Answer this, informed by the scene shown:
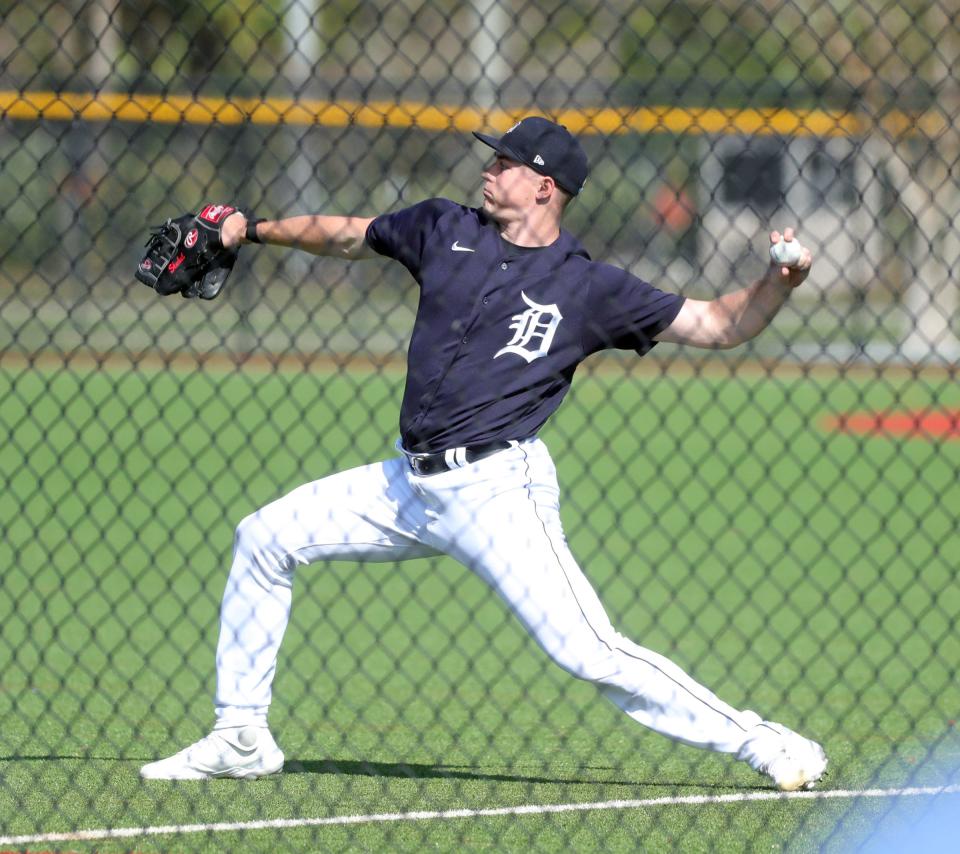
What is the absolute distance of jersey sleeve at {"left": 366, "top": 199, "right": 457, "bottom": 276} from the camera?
4.27 meters

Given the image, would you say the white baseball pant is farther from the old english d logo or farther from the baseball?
the baseball

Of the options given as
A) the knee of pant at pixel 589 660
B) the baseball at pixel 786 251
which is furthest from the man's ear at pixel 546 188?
the knee of pant at pixel 589 660

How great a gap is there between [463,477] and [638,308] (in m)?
0.67

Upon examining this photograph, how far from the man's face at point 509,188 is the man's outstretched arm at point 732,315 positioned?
523 millimetres

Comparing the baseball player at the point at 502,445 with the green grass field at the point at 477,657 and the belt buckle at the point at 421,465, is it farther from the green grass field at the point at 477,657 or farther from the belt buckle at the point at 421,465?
the green grass field at the point at 477,657

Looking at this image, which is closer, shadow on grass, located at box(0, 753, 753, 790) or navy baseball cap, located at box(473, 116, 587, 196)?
navy baseball cap, located at box(473, 116, 587, 196)

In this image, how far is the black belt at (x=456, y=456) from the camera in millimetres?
4105

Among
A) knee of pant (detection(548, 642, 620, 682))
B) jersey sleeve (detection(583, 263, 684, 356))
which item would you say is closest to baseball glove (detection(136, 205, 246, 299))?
jersey sleeve (detection(583, 263, 684, 356))

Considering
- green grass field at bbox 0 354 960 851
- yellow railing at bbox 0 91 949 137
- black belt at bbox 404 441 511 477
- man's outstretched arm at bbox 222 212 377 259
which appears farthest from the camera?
yellow railing at bbox 0 91 949 137

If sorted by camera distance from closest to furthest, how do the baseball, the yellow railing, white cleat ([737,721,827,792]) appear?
the baseball
white cleat ([737,721,827,792])
the yellow railing

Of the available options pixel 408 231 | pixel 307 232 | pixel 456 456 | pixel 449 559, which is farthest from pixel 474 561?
pixel 449 559

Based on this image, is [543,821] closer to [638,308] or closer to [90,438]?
[638,308]

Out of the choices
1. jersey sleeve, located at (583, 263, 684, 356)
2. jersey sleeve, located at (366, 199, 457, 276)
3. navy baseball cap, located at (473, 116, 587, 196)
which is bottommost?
jersey sleeve, located at (366, 199, 457, 276)

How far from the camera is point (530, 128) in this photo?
13.7 feet
